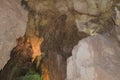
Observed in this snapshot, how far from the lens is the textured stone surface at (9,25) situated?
20.1 feet

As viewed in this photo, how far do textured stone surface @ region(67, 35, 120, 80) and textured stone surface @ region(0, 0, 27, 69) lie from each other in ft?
6.06

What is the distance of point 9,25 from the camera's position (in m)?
6.35

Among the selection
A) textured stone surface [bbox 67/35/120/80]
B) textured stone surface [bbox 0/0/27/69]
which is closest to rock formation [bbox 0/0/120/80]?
textured stone surface [bbox 67/35/120/80]

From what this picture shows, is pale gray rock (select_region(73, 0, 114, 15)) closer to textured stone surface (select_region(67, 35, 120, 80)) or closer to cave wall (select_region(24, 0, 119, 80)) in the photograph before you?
cave wall (select_region(24, 0, 119, 80))

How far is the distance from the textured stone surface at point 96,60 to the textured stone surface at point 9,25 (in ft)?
6.06

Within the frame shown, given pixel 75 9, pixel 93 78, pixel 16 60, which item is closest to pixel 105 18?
pixel 75 9

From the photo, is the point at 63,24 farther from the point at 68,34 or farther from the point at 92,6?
the point at 92,6

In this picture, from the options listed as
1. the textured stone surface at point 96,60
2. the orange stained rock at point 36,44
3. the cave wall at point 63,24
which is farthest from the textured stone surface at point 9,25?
the textured stone surface at point 96,60

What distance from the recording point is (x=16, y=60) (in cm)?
823

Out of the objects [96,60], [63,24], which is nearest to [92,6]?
[63,24]

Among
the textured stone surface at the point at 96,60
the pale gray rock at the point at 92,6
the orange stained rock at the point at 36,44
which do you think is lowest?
the orange stained rock at the point at 36,44

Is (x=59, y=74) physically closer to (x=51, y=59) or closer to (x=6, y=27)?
(x=51, y=59)

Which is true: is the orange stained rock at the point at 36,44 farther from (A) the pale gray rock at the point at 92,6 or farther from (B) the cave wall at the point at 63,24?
(A) the pale gray rock at the point at 92,6

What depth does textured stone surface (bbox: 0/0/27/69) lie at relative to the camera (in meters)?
6.14
